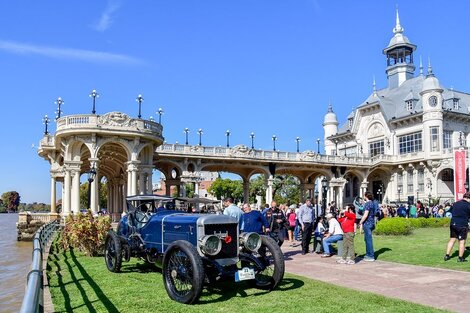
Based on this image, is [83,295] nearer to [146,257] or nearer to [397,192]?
[146,257]

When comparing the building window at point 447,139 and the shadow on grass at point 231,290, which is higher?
the building window at point 447,139

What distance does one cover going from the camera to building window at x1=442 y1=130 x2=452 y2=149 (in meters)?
51.7

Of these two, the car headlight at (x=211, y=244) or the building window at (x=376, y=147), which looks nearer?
the car headlight at (x=211, y=244)

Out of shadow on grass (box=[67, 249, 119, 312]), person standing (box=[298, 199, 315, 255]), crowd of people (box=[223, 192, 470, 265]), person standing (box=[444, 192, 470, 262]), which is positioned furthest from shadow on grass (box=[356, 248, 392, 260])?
shadow on grass (box=[67, 249, 119, 312])

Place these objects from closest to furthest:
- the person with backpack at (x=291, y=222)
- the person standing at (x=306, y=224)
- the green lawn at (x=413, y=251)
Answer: the green lawn at (x=413, y=251) → the person standing at (x=306, y=224) → the person with backpack at (x=291, y=222)

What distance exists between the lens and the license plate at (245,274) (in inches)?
320

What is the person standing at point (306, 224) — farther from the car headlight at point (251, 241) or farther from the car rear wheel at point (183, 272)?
the car rear wheel at point (183, 272)

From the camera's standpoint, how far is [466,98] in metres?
58.0

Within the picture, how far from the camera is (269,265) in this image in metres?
9.18

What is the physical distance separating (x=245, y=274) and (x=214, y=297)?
0.83 meters

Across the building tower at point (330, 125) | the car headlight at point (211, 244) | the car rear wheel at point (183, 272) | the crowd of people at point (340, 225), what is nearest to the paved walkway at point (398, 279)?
the crowd of people at point (340, 225)

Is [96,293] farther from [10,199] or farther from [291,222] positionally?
[10,199]

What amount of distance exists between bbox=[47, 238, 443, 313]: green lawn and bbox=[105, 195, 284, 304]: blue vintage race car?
1.09 ft

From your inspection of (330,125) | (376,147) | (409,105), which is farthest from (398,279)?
(330,125)
